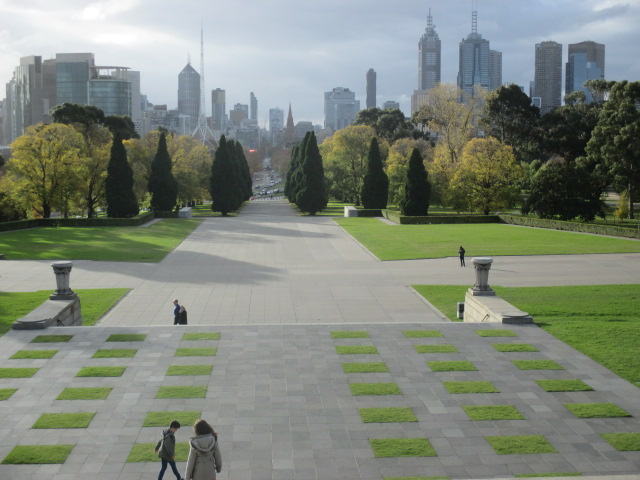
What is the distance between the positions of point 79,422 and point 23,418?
1074 millimetres

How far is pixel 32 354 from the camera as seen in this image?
15227mm

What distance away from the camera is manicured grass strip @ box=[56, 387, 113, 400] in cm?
1251

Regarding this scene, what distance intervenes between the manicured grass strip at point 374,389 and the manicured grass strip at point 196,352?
150 inches

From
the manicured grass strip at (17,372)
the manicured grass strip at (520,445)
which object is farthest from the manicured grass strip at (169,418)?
the manicured grass strip at (520,445)

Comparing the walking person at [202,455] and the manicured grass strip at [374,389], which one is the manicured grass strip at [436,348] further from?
the walking person at [202,455]

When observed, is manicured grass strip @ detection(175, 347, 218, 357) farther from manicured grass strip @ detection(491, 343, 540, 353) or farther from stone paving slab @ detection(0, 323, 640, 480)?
manicured grass strip @ detection(491, 343, 540, 353)

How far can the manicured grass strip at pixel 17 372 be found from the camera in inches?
540

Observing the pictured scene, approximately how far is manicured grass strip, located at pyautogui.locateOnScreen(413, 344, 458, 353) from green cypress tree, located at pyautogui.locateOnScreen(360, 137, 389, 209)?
180 ft

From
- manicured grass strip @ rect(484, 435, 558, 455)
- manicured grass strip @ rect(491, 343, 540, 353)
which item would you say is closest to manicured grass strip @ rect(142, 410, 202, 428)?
manicured grass strip @ rect(484, 435, 558, 455)

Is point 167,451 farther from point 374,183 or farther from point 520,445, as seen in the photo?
point 374,183

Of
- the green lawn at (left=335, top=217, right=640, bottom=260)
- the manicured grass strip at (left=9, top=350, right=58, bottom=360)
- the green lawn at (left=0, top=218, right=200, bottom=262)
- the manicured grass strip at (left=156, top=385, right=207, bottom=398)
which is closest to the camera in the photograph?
the manicured grass strip at (left=156, top=385, right=207, bottom=398)

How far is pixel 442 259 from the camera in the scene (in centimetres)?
3544

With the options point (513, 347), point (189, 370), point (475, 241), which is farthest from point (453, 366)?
point (475, 241)

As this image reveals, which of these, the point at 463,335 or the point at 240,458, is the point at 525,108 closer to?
the point at 463,335
